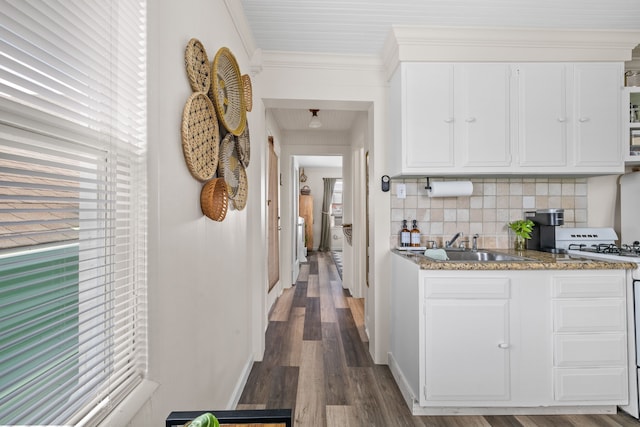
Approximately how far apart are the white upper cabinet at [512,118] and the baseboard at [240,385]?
5.86ft

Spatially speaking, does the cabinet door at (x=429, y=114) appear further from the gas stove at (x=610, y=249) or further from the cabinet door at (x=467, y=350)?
the gas stove at (x=610, y=249)

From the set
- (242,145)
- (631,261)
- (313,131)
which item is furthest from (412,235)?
(313,131)

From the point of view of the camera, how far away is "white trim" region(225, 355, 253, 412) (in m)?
2.00

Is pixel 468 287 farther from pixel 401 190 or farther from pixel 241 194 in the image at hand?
pixel 241 194

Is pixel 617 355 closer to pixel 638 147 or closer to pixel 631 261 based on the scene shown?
pixel 631 261

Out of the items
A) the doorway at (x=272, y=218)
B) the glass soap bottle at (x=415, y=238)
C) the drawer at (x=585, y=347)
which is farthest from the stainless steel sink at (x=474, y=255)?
the doorway at (x=272, y=218)

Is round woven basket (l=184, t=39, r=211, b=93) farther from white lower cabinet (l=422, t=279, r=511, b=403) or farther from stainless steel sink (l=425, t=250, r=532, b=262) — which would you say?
stainless steel sink (l=425, t=250, r=532, b=262)

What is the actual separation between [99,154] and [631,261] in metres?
2.64

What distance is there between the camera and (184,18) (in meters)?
1.28

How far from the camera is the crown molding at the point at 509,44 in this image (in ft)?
7.67

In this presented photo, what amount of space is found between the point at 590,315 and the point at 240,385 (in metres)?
2.17

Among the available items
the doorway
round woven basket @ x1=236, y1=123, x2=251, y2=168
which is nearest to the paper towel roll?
round woven basket @ x1=236, y1=123, x2=251, y2=168

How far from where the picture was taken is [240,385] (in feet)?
7.23

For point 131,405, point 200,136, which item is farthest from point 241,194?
point 131,405
